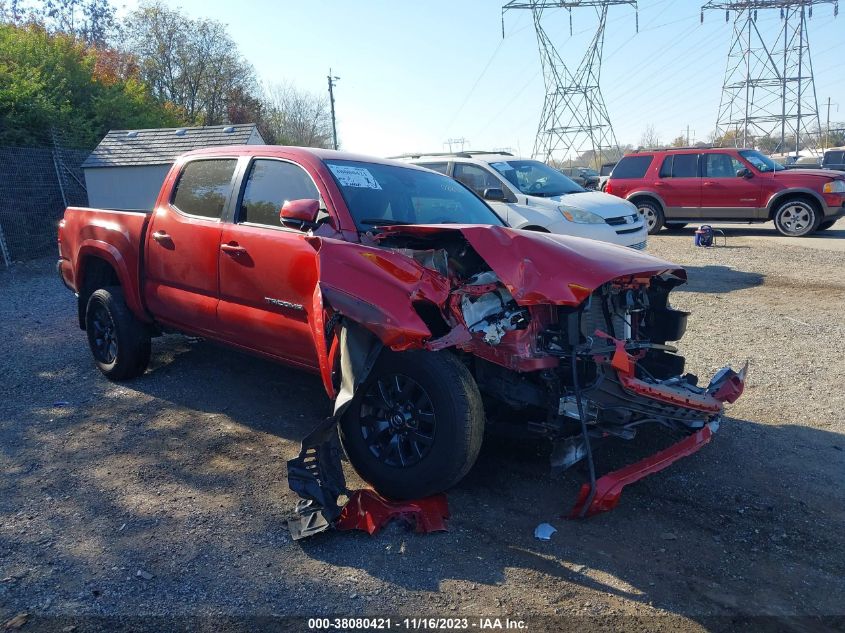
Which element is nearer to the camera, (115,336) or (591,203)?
(115,336)

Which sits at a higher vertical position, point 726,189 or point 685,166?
point 685,166

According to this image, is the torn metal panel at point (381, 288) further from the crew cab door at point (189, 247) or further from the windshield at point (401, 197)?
the crew cab door at point (189, 247)

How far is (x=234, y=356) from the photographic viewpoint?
6.70 m

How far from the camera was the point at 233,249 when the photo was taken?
15.7 feet

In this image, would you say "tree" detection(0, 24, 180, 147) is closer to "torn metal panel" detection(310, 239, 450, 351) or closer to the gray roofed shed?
the gray roofed shed

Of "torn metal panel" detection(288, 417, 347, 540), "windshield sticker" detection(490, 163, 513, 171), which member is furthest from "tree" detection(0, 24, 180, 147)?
"torn metal panel" detection(288, 417, 347, 540)

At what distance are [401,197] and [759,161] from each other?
1292cm

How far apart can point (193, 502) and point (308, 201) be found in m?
1.82

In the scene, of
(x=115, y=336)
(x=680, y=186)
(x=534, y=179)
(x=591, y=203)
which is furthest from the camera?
(x=680, y=186)

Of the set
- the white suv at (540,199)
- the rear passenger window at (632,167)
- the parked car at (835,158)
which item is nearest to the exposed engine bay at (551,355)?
the white suv at (540,199)

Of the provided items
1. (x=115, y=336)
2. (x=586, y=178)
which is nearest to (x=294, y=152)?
(x=115, y=336)

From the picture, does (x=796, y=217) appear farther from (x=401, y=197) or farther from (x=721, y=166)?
(x=401, y=197)

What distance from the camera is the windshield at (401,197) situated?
14.9ft

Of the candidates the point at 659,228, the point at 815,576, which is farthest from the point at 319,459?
the point at 659,228
